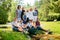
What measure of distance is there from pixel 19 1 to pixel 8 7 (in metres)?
0.23

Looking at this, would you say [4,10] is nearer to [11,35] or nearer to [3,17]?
[3,17]

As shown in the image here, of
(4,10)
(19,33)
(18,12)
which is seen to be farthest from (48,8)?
(4,10)

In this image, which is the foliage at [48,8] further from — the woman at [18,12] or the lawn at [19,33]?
the woman at [18,12]

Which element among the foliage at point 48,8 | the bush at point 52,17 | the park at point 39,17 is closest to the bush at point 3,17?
the park at point 39,17

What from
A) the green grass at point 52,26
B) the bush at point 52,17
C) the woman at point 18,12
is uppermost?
the woman at point 18,12

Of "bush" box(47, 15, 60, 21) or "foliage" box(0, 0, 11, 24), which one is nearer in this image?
"foliage" box(0, 0, 11, 24)

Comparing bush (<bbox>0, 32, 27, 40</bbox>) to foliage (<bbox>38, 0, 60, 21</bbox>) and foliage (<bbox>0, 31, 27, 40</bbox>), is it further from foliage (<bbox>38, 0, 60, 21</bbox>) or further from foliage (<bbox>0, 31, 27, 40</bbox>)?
foliage (<bbox>38, 0, 60, 21</bbox>)

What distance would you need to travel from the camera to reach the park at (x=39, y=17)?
3.35 m

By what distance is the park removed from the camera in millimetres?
3352

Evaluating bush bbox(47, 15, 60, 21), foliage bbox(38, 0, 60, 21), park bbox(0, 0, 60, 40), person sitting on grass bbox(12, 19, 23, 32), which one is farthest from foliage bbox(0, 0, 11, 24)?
bush bbox(47, 15, 60, 21)

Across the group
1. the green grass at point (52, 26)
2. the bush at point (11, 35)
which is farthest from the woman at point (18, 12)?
the green grass at point (52, 26)

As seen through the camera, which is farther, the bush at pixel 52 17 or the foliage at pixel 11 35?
the bush at pixel 52 17

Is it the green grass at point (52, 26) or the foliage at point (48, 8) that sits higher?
the foliage at point (48, 8)

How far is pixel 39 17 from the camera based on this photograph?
3412mm
